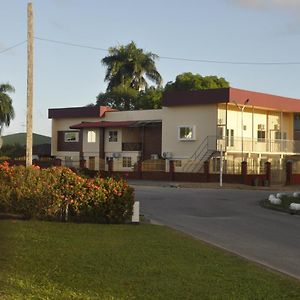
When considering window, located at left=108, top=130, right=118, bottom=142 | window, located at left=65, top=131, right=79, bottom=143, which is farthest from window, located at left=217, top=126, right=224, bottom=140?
window, located at left=65, top=131, right=79, bottom=143

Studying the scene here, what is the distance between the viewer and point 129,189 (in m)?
15.1

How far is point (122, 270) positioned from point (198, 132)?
135 feet

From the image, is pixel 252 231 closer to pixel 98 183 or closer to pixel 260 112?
pixel 98 183

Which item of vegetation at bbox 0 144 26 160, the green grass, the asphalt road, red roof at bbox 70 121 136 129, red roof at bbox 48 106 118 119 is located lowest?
the asphalt road

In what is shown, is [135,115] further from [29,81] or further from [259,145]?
[29,81]

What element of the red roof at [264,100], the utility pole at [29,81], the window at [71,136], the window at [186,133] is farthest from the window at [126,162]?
the utility pole at [29,81]

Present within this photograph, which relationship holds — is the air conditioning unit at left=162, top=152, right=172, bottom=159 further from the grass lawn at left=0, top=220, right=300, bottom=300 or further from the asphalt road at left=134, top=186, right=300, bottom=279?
the grass lawn at left=0, top=220, right=300, bottom=300

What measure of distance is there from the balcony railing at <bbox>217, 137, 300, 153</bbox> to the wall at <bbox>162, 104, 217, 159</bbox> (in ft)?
6.19

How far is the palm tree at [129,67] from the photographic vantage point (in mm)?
68812

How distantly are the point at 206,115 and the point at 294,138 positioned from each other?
10974mm

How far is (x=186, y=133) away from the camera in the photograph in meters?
50.1

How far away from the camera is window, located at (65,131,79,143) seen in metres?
61.2

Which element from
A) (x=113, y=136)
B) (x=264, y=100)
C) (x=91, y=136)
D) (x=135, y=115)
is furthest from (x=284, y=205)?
(x=91, y=136)

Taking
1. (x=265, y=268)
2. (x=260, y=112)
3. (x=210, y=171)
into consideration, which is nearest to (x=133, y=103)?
(x=260, y=112)
